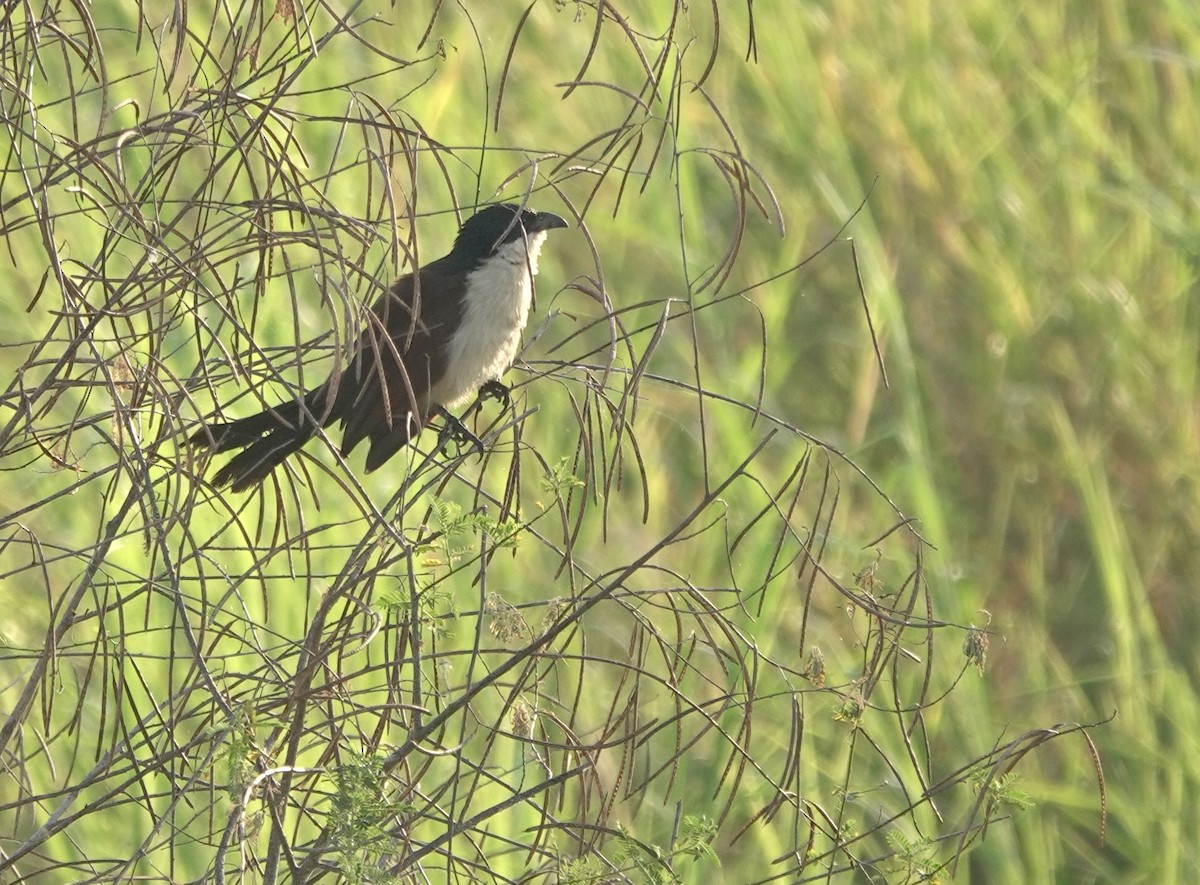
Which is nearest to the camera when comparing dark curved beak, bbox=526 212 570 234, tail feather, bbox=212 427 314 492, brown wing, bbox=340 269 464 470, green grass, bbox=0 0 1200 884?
tail feather, bbox=212 427 314 492

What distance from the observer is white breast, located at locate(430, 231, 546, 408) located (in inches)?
104

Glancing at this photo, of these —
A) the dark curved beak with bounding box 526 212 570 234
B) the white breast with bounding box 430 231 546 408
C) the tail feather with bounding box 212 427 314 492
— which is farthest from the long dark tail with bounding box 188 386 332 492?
the dark curved beak with bounding box 526 212 570 234

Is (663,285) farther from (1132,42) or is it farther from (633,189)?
(1132,42)

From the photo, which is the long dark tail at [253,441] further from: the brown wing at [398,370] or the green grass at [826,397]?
the green grass at [826,397]

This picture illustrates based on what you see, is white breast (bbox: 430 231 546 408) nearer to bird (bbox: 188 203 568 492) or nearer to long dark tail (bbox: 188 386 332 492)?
bird (bbox: 188 203 568 492)

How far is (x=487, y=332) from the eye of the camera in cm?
265

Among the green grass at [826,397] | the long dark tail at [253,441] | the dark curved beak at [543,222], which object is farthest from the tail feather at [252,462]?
the dark curved beak at [543,222]

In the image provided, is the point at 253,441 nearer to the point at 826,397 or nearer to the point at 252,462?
the point at 252,462

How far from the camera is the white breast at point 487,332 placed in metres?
2.63

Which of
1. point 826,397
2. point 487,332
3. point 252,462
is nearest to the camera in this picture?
point 252,462

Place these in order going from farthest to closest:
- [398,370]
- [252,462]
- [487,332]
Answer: [487,332] < [398,370] < [252,462]

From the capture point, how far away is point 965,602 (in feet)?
9.45

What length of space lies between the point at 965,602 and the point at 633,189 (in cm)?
125

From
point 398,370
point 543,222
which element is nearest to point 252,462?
point 398,370
